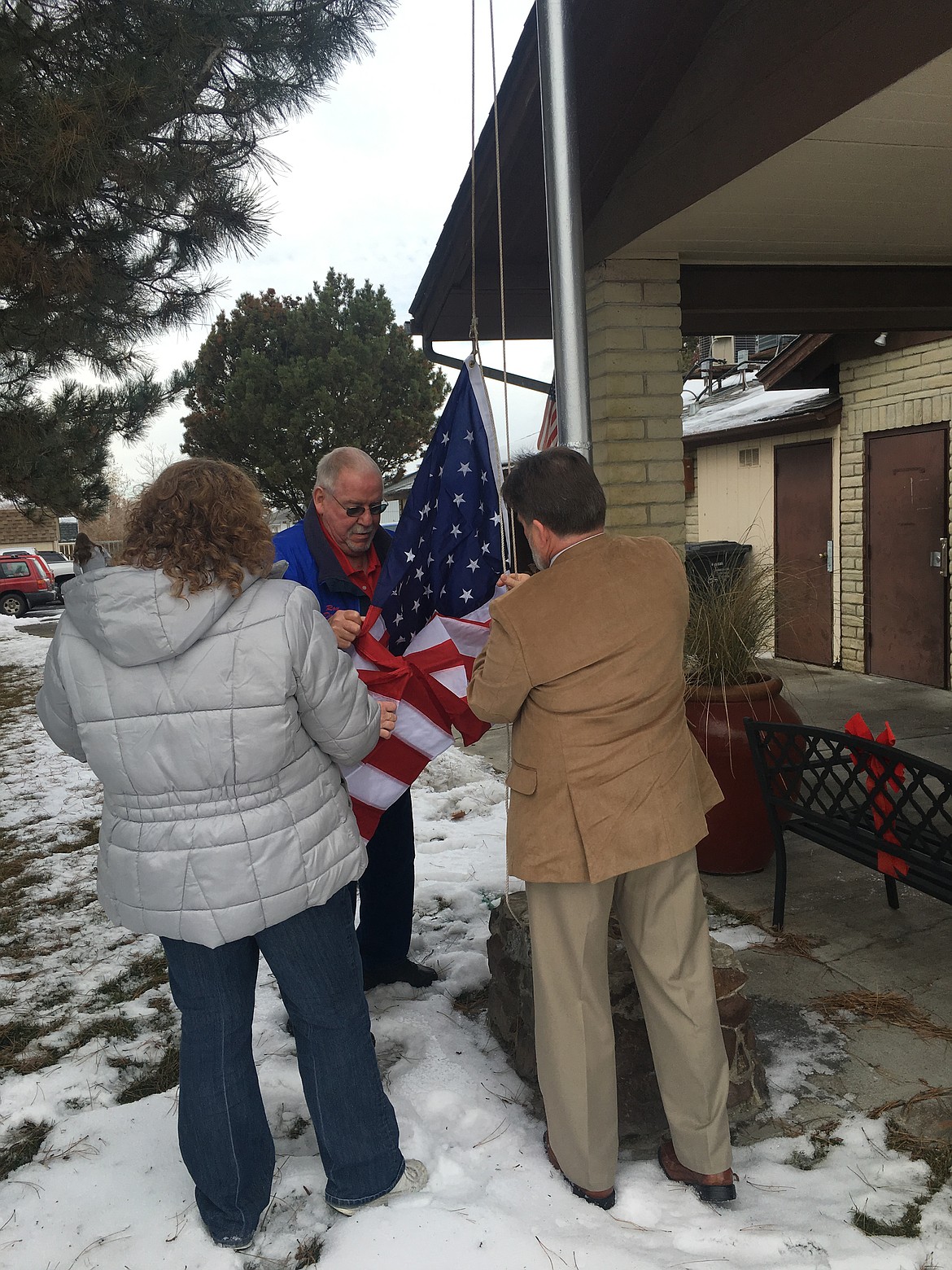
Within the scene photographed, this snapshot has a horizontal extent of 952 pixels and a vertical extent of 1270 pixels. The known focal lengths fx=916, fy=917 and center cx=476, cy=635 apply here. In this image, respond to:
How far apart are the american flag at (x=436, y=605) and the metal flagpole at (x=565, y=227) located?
291 millimetres

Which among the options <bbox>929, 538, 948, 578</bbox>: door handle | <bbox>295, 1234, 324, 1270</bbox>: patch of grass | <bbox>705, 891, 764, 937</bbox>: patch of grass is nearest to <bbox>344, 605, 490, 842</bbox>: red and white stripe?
<bbox>295, 1234, 324, 1270</bbox>: patch of grass

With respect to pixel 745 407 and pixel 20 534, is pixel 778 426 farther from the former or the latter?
pixel 20 534

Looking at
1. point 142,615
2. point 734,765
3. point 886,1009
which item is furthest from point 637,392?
point 142,615

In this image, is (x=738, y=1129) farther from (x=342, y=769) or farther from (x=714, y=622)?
(x=714, y=622)

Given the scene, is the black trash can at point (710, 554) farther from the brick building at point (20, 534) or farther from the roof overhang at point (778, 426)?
the brick building at point (20, 534)

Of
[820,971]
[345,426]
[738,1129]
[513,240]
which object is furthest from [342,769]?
[345,426]

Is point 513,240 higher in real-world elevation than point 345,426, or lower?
lower

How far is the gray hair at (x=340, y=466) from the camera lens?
303cm

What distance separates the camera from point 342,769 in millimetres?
2430

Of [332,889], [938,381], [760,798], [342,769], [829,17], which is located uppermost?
[829,17]

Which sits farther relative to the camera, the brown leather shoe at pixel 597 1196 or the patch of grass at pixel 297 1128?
the patch of grass at pixel 297 1128

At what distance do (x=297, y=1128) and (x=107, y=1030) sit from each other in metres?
1.05

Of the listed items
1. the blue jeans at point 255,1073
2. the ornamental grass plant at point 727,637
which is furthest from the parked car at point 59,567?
the blue jeans at point 255,1073

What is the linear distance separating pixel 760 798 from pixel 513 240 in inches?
136
